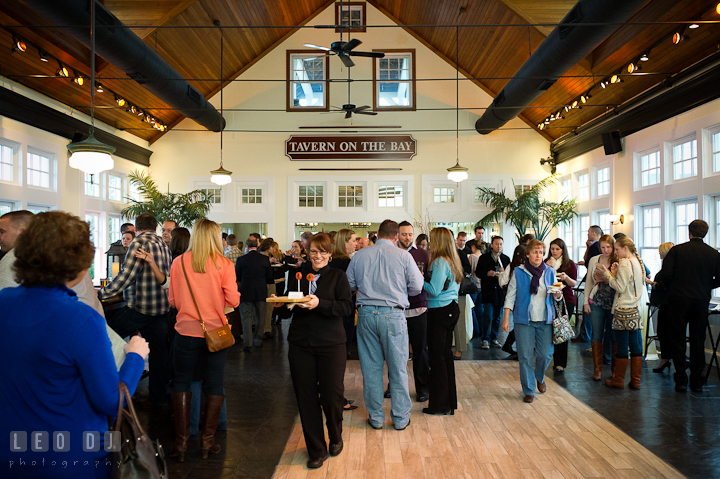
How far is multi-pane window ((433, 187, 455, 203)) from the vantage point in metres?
12.8

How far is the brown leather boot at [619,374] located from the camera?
5148 millimetres

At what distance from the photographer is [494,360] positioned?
642cm

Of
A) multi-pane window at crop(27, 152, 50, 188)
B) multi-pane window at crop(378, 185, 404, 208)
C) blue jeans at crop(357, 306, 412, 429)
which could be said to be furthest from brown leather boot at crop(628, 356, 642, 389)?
multi-pane window at crop(27, 152, 50, 188)

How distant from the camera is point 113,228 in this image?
11.3m

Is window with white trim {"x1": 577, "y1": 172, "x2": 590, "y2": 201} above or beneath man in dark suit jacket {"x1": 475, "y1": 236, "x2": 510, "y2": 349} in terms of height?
above

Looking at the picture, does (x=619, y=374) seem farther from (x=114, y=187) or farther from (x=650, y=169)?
(x=114, y=187)

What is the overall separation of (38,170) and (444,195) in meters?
9.00

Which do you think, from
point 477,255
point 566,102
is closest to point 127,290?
point 477,255

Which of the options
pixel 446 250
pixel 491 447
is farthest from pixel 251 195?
pixel 491 447

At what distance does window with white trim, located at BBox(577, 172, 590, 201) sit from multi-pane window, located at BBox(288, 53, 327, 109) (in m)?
6.61

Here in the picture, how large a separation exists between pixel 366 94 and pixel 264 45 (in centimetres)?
287

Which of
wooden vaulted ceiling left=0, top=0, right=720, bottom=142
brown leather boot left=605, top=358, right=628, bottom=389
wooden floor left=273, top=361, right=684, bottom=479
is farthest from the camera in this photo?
wooden vaulted ceiling left=0, top=0, right=720, bottom=142

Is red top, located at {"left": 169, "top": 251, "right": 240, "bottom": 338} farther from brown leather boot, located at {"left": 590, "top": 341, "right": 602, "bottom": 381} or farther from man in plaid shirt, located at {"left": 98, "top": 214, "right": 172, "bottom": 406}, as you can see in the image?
brown leather boot, located at {"left": 590, "top": 341, "right": 602, "bottom": 381}

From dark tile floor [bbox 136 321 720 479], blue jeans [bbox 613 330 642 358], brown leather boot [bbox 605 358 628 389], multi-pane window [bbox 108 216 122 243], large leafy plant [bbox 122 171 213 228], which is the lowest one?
dark tile floor [bbox 136 321 720 479]
